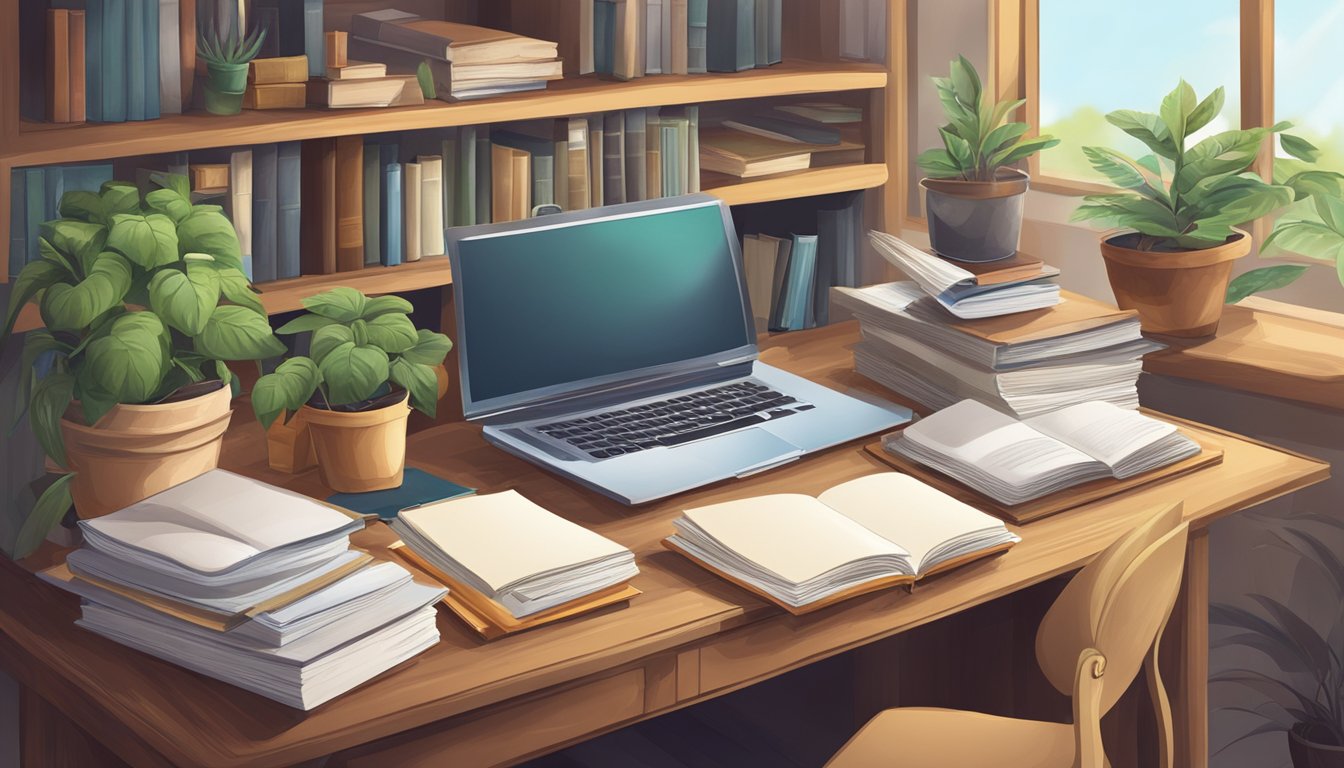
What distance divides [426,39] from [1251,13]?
57.7 inches

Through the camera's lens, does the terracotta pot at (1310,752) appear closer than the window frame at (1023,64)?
Yes

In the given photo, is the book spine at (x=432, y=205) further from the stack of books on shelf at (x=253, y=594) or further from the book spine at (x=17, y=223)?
the stack of books on shelf at (x=253, y=594)

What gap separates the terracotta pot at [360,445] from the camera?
1.78 meters

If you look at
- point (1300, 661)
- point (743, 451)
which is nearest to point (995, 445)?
point (743, 451)

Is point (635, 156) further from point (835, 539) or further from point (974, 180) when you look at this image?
point (835, 539)

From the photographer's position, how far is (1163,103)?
7.89ft

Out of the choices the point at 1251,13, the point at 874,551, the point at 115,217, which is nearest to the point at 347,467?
the point at 115,217

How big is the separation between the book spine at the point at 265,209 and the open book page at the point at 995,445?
3.32 feet

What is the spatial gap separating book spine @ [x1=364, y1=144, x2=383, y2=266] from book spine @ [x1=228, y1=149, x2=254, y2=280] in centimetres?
19

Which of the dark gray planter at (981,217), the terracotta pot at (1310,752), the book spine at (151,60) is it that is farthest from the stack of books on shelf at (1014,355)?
the book spine at (151,60)

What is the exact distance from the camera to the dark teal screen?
1.97 metres

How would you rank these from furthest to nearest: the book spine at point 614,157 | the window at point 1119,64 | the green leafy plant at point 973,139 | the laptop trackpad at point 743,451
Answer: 1. the window at point 1119,64
2. the book spine at point 614,157
3. the green leafy plant at point 973,139
4. the laptop trackpad at point 743,451

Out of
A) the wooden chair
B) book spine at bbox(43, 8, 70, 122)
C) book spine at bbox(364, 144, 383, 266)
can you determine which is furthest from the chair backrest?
book spine at bbox(43, 8, 70, 122)

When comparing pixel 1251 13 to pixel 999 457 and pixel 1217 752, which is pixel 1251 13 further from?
pixel 1217 752
